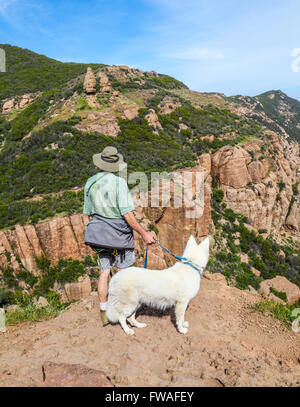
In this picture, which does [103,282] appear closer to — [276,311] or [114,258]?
[114,258]

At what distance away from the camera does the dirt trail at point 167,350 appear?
2.38 metres

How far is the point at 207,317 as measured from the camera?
3.70 meters

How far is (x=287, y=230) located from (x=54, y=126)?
28.7m

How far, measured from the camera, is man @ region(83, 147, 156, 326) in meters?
2.99

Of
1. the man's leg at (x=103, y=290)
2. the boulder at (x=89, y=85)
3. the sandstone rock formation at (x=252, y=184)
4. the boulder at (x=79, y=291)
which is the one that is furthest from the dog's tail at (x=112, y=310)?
the boulder at (x=89, y=85)

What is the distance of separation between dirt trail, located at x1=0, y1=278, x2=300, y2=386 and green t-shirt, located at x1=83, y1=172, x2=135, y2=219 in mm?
1678

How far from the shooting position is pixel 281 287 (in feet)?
56.0

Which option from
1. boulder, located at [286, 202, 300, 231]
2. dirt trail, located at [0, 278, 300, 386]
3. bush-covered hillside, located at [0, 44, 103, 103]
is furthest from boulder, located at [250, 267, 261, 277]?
bush-covered hillside, located at [0, 44, 103, 103]

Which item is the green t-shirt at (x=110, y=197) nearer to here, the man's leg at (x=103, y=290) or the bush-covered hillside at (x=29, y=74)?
the man's leg at (x=103, y=290)

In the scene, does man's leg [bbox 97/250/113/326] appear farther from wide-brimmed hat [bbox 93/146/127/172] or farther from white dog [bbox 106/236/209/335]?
wide-brimmed hat [bbox 93/146/127/172]

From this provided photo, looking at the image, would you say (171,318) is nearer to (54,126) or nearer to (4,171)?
(4,171)

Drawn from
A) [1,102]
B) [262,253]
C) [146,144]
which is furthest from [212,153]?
[1,102]

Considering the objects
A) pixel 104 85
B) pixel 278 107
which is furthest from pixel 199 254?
pixel 278 107

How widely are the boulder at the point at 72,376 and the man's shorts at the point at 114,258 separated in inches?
46.6
